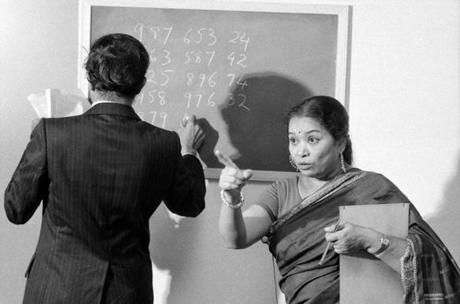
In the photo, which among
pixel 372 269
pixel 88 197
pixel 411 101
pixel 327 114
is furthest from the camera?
pixel 411 101

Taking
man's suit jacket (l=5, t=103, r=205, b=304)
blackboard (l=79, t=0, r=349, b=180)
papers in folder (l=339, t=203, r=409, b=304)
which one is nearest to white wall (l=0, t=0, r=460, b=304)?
blackboard (l=79, t=0, r=349, b=180)

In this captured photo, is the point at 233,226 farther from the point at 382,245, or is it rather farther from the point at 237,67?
the point at 237,67

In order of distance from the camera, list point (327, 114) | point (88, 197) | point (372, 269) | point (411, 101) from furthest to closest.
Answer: point (411, 101) → point (327, 114) → point (372, 269) → point (88, 197)

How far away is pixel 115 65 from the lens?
1.59 metres

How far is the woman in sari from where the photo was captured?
5.52ft

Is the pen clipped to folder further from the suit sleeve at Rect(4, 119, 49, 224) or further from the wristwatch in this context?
the suit sleeve at Rect(4, 119, 49, 224)

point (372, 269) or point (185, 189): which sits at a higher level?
point (185, 189)

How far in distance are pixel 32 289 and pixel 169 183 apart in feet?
1.42

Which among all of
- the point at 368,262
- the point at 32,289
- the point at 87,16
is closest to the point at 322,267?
the point at 368,262

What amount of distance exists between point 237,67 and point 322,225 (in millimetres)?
740

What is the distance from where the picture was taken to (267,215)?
1.81m

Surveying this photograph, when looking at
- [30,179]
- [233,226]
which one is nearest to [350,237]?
[233,226]

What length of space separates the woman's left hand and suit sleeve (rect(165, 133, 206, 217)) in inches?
14.0

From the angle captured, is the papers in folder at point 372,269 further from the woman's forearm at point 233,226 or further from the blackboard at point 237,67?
the blackboard at point 237,67
